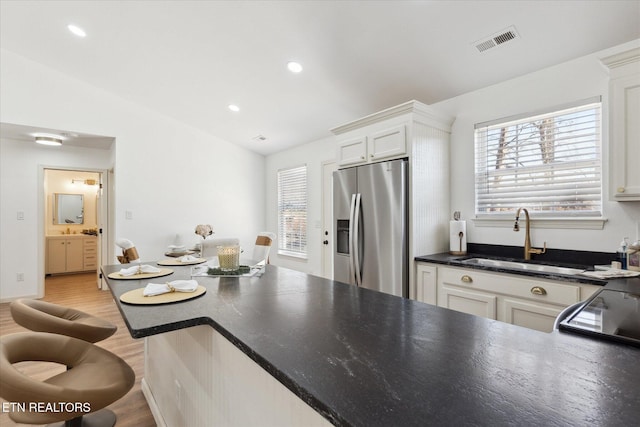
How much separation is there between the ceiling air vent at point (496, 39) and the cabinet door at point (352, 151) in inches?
47.3

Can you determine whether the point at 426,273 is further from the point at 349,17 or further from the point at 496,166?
the point at 349,17

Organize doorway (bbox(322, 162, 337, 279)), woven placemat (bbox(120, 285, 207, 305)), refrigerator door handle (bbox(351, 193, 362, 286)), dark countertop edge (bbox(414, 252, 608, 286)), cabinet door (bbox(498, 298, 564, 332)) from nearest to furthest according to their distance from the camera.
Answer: woven placemat (bbox(120, 285, 207, 305))
dark countertop edge (bbox(414, 252, 608, 286))
cabinet door (bbox(498, 298, 564, 332))
refrigerator door handle (bbox(351, 193, 362, 286))
doorway (bbox(322, 162, 337, 279))

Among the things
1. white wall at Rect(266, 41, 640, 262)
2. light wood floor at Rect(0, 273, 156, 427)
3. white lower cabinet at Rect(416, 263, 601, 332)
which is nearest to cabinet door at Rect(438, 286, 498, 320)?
white lower cabinet at Rect(416, 263, 601, 332)

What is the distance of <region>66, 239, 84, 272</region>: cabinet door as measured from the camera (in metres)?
6.61

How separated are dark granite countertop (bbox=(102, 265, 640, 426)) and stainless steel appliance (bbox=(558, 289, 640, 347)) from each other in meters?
0.05

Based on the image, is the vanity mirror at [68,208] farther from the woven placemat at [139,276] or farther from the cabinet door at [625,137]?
the cabinet door at [625,137]

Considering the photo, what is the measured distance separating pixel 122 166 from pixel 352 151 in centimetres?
349

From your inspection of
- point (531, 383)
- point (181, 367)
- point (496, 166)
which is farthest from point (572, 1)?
point (181, 367)

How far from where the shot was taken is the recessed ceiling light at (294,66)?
3.02m

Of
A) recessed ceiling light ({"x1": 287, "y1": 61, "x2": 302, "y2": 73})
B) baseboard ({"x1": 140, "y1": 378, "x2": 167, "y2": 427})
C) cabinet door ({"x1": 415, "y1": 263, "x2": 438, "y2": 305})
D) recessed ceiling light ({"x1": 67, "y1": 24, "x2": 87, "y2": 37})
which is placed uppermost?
recessed ceiling light ({"x1": 67, "y1": 24, "x2": 87, "y2": 37})

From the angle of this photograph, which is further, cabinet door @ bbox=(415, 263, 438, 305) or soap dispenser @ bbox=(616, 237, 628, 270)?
cabinet door @ bbox=(415, 263, 438, 305)

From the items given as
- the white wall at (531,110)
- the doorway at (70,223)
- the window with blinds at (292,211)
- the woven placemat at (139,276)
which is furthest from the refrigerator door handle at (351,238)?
the doorway at (70,223)

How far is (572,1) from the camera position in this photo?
1882 mm

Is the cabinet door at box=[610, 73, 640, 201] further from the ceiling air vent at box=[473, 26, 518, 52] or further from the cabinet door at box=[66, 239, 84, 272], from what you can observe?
the cabinet door at box=[66, 239, 84, 272]
